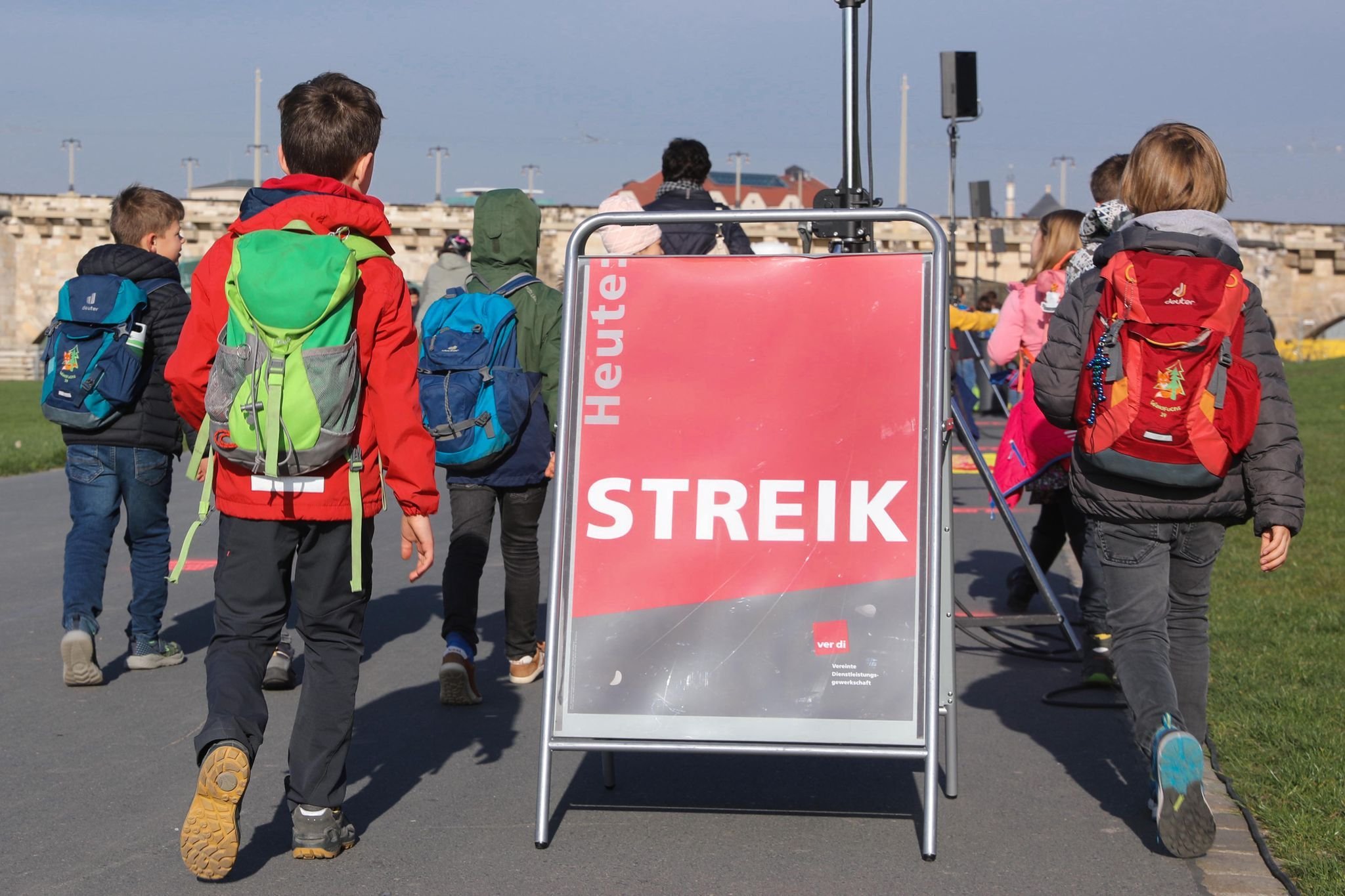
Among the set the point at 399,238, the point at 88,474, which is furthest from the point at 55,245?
the point at 88,474

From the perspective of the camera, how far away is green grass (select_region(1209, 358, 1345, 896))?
165 inches

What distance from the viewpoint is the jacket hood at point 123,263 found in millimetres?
6047

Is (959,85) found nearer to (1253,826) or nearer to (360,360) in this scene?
(1253,826)

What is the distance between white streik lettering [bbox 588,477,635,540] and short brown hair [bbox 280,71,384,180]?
1073 mm

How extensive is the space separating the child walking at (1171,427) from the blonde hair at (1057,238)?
8.04 ft

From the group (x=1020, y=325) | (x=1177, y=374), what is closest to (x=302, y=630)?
(x=1177, y=374)

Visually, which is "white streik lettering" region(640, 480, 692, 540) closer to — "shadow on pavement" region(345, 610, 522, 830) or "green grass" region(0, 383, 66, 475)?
"shadow on pavement" region(345, 610, 522, 830)

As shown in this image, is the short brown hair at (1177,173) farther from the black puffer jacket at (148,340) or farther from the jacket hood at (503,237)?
the black puffer jacket at (148,340)

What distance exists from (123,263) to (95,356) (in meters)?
0.39

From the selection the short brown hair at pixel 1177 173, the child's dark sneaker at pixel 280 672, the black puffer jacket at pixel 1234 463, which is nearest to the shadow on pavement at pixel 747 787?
the black puffer jacket at pixel 1234 463

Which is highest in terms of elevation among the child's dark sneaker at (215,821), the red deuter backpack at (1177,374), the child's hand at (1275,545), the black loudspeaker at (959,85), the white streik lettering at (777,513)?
the black loudspeaker at (959,85)

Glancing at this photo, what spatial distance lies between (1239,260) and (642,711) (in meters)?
2.04

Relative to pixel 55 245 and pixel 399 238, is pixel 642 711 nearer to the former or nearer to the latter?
pixel 399 238

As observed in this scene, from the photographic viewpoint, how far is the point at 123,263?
6.05 m
